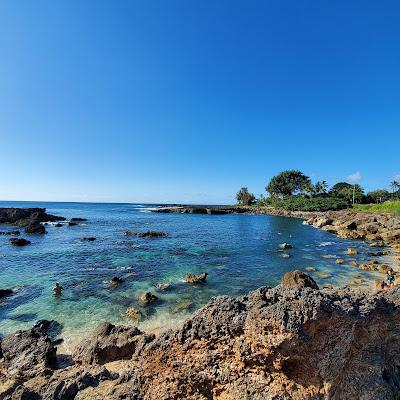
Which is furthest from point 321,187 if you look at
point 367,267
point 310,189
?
point 367,267

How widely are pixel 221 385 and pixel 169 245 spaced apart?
3670cm

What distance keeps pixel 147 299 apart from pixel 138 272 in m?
8.29

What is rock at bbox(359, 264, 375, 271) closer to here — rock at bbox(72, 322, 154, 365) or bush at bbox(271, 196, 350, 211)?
rock at bbox(72, 322, 154, 365)

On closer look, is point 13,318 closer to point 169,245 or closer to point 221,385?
point 221,385

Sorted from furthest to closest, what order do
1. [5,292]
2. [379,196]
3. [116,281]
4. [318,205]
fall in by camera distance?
[379,196]
[318,205]
[116,281]
[5,292]

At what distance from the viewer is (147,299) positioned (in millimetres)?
19125

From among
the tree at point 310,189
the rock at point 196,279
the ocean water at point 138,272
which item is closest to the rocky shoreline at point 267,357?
the ocean water at point 138,272

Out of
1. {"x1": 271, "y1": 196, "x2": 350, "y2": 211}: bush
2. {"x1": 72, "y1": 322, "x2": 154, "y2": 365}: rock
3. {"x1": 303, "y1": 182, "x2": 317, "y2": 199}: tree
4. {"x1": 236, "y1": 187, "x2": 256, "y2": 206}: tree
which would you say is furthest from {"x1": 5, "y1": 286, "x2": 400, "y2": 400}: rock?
{"x1": 236, "y1": 187, "x2": 256, "y2": 206}: tree

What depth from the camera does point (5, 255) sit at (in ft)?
113

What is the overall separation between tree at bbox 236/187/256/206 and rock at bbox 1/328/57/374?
164 meters

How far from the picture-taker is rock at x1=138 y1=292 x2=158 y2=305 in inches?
749

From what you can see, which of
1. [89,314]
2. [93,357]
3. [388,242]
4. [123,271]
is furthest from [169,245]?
[388,242]

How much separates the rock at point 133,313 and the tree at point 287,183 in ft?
467

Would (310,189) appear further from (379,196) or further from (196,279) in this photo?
(196,279)
